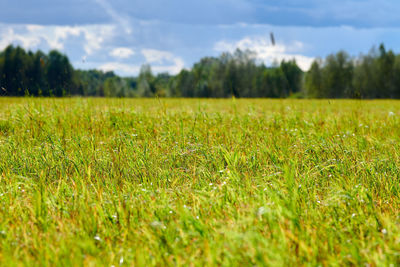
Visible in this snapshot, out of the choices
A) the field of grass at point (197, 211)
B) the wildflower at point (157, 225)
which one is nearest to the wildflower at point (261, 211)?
the field of grass at point (197, 211)

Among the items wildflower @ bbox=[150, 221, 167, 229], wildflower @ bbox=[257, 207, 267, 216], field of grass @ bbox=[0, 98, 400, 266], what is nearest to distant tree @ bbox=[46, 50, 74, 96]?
field of grass @ bbox=[0, 98, 400, 266]

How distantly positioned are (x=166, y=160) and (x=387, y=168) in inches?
113

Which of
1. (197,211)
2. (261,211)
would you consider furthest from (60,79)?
(261,211)

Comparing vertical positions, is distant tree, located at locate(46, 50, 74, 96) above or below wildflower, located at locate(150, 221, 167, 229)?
above

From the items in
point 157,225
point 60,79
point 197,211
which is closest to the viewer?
point 157,225

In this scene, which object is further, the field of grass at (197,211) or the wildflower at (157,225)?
the wildflower at (157,225)

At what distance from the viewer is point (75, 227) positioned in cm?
253

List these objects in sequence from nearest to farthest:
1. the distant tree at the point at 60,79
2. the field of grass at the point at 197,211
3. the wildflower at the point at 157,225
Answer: the field of grass at the point at 197,211, the wildflower at the point at 157,225, the distant tree at the point at 60,79

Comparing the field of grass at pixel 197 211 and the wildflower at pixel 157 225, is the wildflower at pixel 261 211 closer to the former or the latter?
the field of grass at pixel 197 211

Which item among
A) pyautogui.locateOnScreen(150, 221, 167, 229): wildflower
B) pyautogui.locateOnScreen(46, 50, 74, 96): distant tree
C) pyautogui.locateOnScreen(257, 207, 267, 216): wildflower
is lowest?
pyautogui.locateOnScreen(150, 221, 167, 229): wildflower

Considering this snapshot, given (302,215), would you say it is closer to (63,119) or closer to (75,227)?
(75,227)

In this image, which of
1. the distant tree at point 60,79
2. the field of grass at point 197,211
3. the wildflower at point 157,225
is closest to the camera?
the field of grass at point 197,211

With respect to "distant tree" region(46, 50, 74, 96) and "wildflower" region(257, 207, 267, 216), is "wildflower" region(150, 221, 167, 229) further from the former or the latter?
"distant tree" region(46, 50, 74, 96)

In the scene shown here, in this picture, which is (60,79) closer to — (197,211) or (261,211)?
(197,211)
